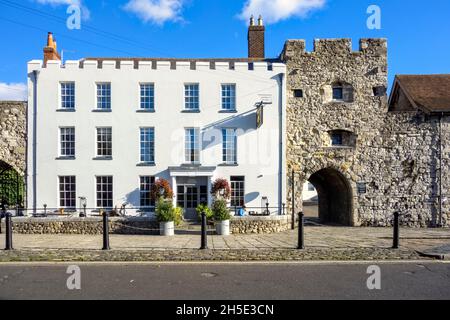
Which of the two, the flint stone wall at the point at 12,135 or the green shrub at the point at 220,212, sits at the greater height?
the flint stone wall at the point at 12,135

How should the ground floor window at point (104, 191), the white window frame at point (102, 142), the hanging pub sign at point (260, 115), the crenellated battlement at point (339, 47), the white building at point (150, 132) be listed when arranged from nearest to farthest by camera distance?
the hanging pub sign at point (260, 115) < the white building at point (150, 132) < the ground floor window at point (104, 191) < the white window frame at point (102, 142) < the crenellated battlement at point (339, 47)

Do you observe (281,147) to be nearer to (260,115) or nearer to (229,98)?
(260,115)

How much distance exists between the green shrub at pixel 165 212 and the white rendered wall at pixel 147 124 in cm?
429

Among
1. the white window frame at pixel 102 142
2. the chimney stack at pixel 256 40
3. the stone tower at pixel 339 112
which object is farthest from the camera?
the chimney stack at pixel 256 40

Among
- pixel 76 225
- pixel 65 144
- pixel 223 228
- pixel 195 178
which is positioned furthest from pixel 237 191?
pixel 65 144

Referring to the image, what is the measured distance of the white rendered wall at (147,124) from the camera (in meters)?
19.5

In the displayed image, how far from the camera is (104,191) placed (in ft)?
64.6

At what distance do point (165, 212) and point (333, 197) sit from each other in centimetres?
1373

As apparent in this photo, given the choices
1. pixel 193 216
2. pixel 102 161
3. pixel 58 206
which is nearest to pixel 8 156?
pixel 58 206

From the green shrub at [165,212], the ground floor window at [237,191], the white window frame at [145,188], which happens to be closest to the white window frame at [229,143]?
the ground floor window at [237,191]

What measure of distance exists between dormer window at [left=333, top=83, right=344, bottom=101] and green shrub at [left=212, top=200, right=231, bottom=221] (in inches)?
400

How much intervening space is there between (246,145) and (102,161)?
813 centimetres

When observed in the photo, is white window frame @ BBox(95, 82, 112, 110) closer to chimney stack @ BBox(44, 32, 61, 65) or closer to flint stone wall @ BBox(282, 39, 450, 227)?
chimney stack @ BBox(44, 32, 61, 65)

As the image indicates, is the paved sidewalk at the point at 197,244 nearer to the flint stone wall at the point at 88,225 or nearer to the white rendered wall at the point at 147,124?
the flint stone wall at the point at 88,225
